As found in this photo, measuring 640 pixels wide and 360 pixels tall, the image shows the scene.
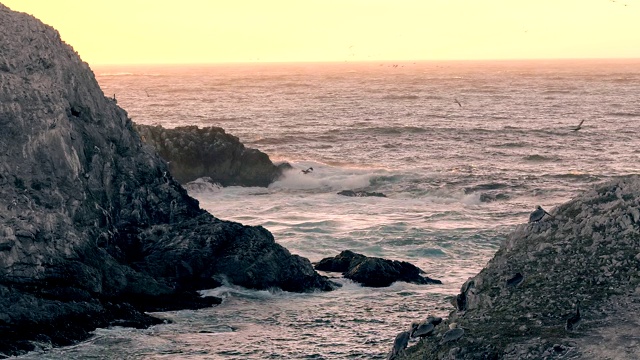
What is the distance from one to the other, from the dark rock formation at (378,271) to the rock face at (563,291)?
12815 millimetres

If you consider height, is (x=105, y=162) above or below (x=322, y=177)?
above

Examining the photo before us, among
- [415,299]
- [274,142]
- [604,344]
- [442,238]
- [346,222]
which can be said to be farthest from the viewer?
[274,142]

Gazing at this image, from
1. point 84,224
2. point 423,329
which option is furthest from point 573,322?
point 84,224

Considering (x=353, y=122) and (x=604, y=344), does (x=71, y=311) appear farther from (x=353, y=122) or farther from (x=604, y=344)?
(x=353, y=122)

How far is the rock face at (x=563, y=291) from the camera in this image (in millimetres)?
18297

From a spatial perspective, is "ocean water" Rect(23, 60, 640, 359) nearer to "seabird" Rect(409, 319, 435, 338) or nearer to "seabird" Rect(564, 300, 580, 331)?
"seabird" Rect(409, 319, 435, 338)

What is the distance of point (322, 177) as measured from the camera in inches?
2467

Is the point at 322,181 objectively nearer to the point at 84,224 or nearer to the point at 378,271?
the point at 378,271

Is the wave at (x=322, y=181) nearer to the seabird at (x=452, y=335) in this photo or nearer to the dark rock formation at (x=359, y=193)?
the dark rock formation at (x=359, y=193)

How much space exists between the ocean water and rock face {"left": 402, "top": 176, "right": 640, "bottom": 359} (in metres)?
6.87

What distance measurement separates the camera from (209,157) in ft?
194

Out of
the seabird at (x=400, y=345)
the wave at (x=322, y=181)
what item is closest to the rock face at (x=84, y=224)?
the seabird at (x=400, y=345)

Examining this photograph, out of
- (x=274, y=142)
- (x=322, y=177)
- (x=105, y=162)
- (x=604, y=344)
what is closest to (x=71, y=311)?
(x=105, y=162)

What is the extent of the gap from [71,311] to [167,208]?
23.2 ft
